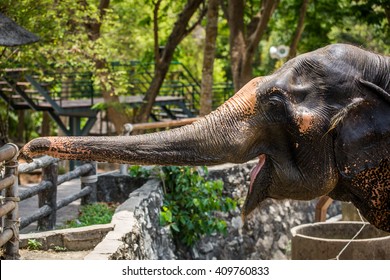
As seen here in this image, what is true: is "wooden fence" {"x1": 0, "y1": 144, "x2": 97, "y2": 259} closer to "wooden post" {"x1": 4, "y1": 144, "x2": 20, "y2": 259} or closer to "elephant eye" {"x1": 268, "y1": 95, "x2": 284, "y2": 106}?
"wooden post" {"x1": 4, "y1": 144, "x2": 20, "y2": 259}

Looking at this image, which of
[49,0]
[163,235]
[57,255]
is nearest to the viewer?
[57,255]

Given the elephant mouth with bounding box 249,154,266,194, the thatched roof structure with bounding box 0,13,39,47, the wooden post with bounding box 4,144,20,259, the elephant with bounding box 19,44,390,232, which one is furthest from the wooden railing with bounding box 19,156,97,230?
the elephant with bounding box 19,44,390,232

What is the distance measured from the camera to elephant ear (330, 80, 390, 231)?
367cm

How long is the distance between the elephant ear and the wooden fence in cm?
305

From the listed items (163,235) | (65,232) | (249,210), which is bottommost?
(163,235)

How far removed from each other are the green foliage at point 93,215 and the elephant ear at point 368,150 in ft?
18.6

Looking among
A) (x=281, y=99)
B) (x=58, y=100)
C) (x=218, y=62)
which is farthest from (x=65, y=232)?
(x=218, y=62)

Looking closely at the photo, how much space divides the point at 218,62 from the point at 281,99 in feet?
85.3

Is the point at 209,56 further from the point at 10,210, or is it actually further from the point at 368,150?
the point at 368,150

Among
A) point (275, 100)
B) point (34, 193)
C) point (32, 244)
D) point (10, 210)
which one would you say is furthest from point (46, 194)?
point (275, 100)

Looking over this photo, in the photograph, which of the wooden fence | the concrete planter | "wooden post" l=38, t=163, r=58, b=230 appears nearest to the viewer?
the wooden fence

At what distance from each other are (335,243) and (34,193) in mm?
3023

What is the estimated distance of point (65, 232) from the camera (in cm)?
774
